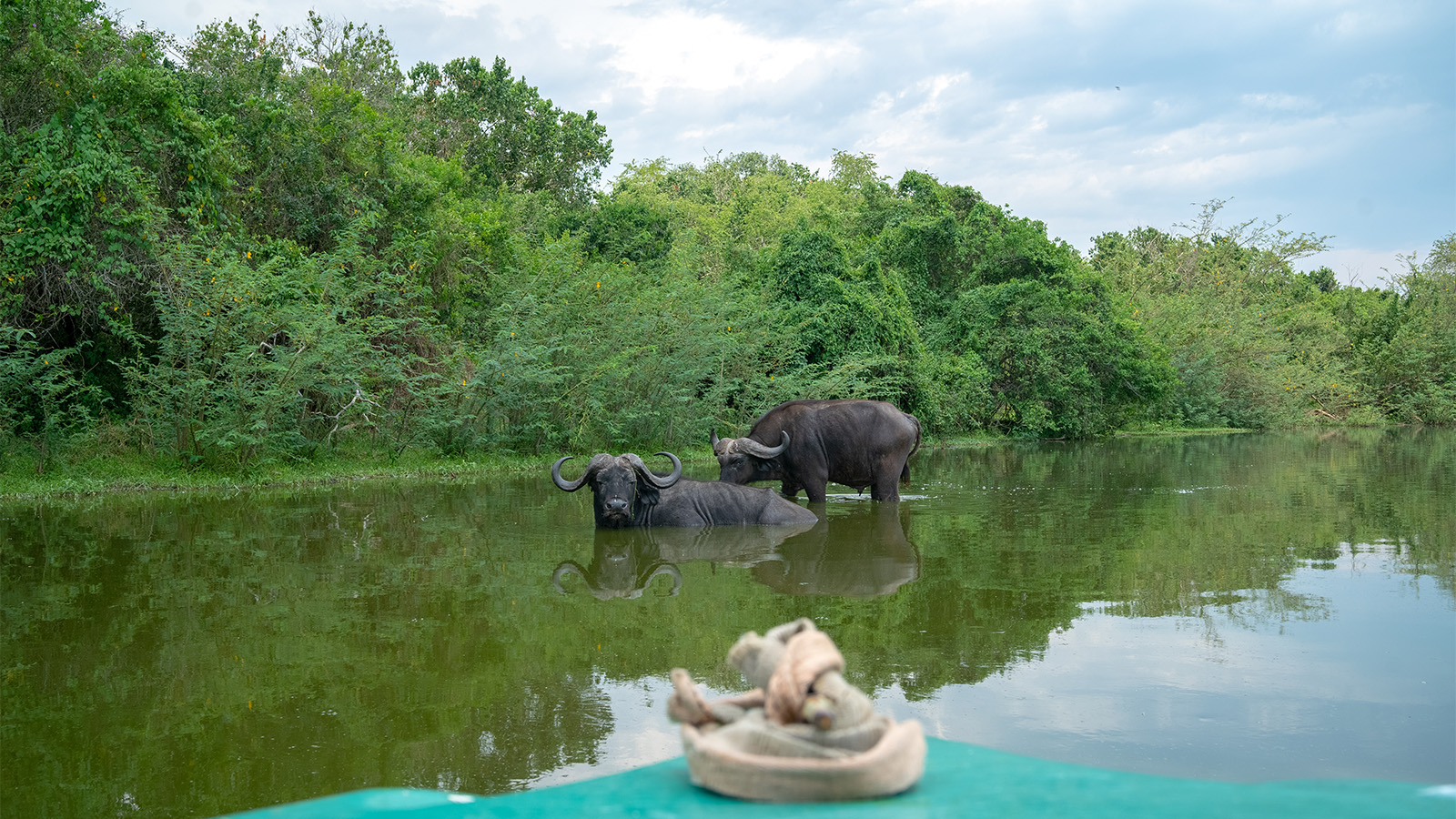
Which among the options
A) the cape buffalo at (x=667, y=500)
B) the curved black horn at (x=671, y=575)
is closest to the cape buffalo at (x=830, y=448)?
the cape buffalo at (x=667, y=500)

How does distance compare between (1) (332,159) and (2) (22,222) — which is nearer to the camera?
(2) (22,222)

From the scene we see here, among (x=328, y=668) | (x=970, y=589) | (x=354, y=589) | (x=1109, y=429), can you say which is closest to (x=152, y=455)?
(x=354, y=589)

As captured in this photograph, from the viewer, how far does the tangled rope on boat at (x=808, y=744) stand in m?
2.09

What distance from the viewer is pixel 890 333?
Answer: 21.5m

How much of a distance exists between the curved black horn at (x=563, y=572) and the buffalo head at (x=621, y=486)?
1389mm

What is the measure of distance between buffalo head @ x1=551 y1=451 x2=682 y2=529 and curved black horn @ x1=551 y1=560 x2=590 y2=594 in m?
1.39

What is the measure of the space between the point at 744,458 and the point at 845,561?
353 centimetres

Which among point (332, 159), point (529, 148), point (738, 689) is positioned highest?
point (529, 148)

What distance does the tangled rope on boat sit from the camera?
209 cm

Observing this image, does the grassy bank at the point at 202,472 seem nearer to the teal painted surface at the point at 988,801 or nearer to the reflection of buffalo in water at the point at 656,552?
the reflection of buffalo in water at the point at 656,552

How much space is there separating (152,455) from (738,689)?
11023mm

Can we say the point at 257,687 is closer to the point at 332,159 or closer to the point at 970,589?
the point at 970,589

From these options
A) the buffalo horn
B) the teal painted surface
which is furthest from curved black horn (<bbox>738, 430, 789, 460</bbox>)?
the teal painted surface

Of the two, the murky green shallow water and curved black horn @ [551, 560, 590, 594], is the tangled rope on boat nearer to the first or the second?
the murky green shallow water
